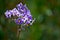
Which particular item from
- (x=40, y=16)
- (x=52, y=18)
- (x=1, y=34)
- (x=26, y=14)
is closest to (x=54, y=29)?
(x=52, y=18)

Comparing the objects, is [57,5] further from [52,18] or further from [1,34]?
[1,34]

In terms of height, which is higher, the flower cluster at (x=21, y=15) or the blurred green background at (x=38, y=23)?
the blurred green background at (x=38, y=23)

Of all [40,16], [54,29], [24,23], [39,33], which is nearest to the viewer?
[24,23]

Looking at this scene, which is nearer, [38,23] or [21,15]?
[21,15]

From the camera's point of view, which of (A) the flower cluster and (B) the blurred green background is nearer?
(A) the flower cluster

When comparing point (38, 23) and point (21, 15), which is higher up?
point (38, 23)

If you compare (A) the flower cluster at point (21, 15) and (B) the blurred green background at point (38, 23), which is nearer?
(A) the flower cluster at point (21, 15)

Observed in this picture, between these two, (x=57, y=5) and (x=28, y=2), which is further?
(x=57, y=5)

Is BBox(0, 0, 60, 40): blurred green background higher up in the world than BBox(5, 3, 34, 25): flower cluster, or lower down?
higher up
